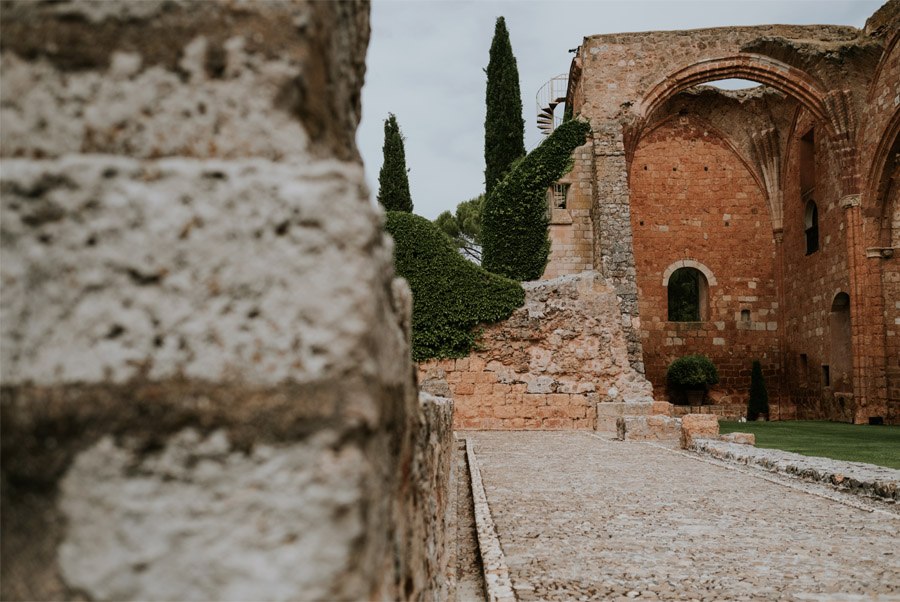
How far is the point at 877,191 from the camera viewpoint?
16719 millimetres

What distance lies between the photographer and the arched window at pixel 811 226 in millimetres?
19203

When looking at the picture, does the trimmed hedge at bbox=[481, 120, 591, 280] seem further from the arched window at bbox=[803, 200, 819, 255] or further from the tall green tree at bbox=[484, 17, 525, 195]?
the arched window at bbox=[803, 200, 819, 255]

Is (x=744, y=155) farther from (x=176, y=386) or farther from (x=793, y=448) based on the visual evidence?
(x=176, y=386)

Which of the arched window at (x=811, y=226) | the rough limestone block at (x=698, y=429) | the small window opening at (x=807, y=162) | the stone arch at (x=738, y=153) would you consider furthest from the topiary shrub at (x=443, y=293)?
the small window opening at (x=807, y=162)

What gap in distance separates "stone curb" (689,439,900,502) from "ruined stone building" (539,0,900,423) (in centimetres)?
664

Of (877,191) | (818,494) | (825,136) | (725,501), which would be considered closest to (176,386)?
(725,501)

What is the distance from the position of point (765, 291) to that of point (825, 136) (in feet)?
14.9

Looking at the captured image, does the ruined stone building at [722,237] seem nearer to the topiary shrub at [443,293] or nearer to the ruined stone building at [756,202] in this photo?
the ruined stone building at [756,202]

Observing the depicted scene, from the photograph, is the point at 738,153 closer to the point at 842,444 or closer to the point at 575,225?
the point at 575,225

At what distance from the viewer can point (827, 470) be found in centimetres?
623

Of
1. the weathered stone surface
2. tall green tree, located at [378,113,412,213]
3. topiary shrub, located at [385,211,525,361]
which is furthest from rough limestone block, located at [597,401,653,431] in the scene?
tall green tree, located at [378,113,412,213]

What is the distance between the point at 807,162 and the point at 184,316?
2169cm

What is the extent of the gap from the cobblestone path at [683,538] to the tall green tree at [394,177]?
17194mm

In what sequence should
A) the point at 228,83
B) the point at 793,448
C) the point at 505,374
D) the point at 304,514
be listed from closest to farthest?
the point at 304,514
the point at 228,83
the point at 793,448
the point at 505,374
